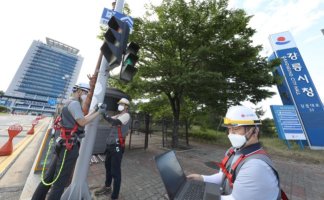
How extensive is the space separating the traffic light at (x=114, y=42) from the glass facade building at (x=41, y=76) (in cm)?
10675

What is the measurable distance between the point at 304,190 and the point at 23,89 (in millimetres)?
Result: 133151

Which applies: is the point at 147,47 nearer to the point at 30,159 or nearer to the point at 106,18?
the point at 106,18

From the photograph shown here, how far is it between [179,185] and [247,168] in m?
0.98

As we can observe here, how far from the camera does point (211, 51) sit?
773cm

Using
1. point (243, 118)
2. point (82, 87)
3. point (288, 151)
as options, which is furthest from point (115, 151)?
point (288, 151)

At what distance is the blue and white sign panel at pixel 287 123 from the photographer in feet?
38.9

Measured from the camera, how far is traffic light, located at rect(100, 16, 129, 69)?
265 cm

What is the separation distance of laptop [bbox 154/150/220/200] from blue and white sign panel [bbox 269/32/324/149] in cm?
1538

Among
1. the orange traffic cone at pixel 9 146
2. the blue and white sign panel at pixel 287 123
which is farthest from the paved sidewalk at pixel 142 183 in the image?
the blue and white sign panel at pixel 287 123

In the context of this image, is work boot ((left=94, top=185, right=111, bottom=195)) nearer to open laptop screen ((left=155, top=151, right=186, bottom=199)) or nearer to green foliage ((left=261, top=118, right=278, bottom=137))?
open laptop screen ((left=155, top=151, right=186, bottom=199))

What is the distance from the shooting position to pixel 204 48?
7.56 meters

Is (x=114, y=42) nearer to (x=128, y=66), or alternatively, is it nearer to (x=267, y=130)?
(x=128, y=66)

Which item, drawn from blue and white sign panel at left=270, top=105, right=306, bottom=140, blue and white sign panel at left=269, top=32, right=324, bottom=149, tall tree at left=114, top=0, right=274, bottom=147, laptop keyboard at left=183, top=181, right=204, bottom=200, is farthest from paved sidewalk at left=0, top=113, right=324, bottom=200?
blue and white sign panel at left=269, top=32, right=324, bottom=149

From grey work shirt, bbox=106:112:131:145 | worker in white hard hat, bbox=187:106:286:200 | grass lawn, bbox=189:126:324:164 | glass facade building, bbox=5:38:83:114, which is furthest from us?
glass facade building, bbox=5:38:83:114
